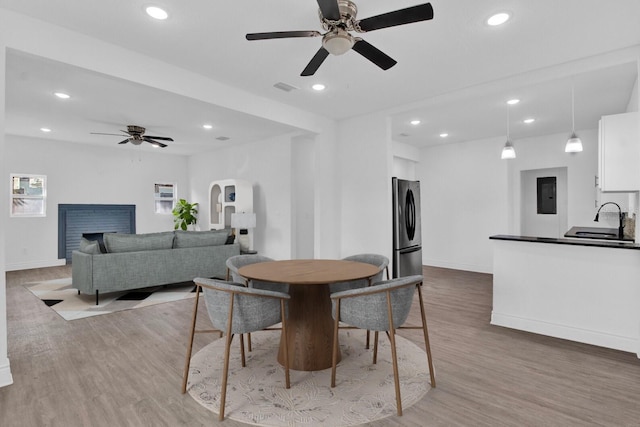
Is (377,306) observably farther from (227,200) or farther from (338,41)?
(227,200)

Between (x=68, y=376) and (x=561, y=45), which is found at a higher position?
(x=561, y=45)

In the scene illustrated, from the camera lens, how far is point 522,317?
3498mm

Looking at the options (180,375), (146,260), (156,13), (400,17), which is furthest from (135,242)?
(400,17)

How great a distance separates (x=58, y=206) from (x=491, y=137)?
8.63m

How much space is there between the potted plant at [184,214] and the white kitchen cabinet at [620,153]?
24.9 ft

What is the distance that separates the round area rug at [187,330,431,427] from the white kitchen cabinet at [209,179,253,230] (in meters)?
4.02

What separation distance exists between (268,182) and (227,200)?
101cm

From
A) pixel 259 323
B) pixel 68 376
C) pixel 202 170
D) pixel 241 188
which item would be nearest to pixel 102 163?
pixel 202 170

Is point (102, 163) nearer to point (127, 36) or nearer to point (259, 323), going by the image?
point (127, 36)

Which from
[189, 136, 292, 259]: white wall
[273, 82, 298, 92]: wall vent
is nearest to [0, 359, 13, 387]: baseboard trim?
[273, 82, 298, 92]: wall vent

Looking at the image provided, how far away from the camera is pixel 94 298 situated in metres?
4.67

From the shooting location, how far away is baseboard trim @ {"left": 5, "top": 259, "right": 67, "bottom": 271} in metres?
6.62

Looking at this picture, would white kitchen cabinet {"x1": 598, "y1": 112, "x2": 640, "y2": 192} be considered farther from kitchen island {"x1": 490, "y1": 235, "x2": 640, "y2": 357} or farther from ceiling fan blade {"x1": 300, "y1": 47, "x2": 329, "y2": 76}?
ceiling fan blade {"x1": 300, "y1": 47, "x2": 329, "y2": 76}

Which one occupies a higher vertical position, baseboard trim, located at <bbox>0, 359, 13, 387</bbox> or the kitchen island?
the kitchen island
